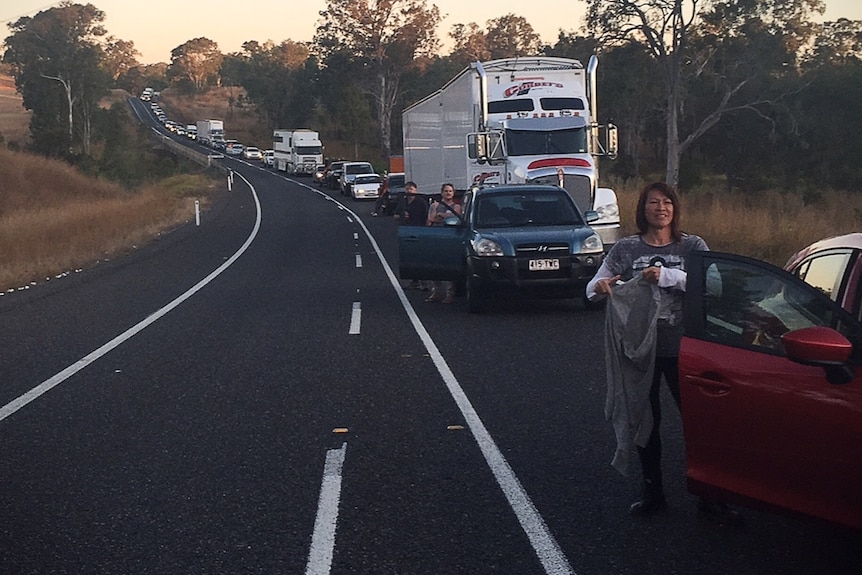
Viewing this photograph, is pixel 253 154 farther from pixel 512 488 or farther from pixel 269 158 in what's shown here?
pixel 512 488

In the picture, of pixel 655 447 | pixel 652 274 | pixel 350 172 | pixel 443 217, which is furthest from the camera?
pixel 350 172

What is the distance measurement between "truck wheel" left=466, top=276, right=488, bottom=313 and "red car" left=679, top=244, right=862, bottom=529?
822 cm

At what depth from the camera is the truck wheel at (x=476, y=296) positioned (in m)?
13.3

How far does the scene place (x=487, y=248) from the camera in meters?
13.2

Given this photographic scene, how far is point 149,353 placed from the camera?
11.0 m

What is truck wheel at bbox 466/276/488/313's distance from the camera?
43.7ft

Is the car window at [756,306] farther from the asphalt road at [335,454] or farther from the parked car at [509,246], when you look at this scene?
the parked car at [509,246]

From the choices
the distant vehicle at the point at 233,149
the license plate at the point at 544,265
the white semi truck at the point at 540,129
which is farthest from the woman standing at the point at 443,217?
the distant vehicle at the point at 233,149

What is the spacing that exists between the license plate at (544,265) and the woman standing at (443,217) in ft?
6.88

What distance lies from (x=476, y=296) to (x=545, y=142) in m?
8.18

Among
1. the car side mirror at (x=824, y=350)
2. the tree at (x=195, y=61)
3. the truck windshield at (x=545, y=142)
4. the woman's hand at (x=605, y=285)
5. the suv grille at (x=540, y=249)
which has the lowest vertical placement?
the suv grille at (x=540, y=249)

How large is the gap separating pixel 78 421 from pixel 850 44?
46.8m

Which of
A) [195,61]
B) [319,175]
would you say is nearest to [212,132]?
[319,175]

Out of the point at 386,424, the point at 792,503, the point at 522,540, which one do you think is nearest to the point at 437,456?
the point at 386,424
